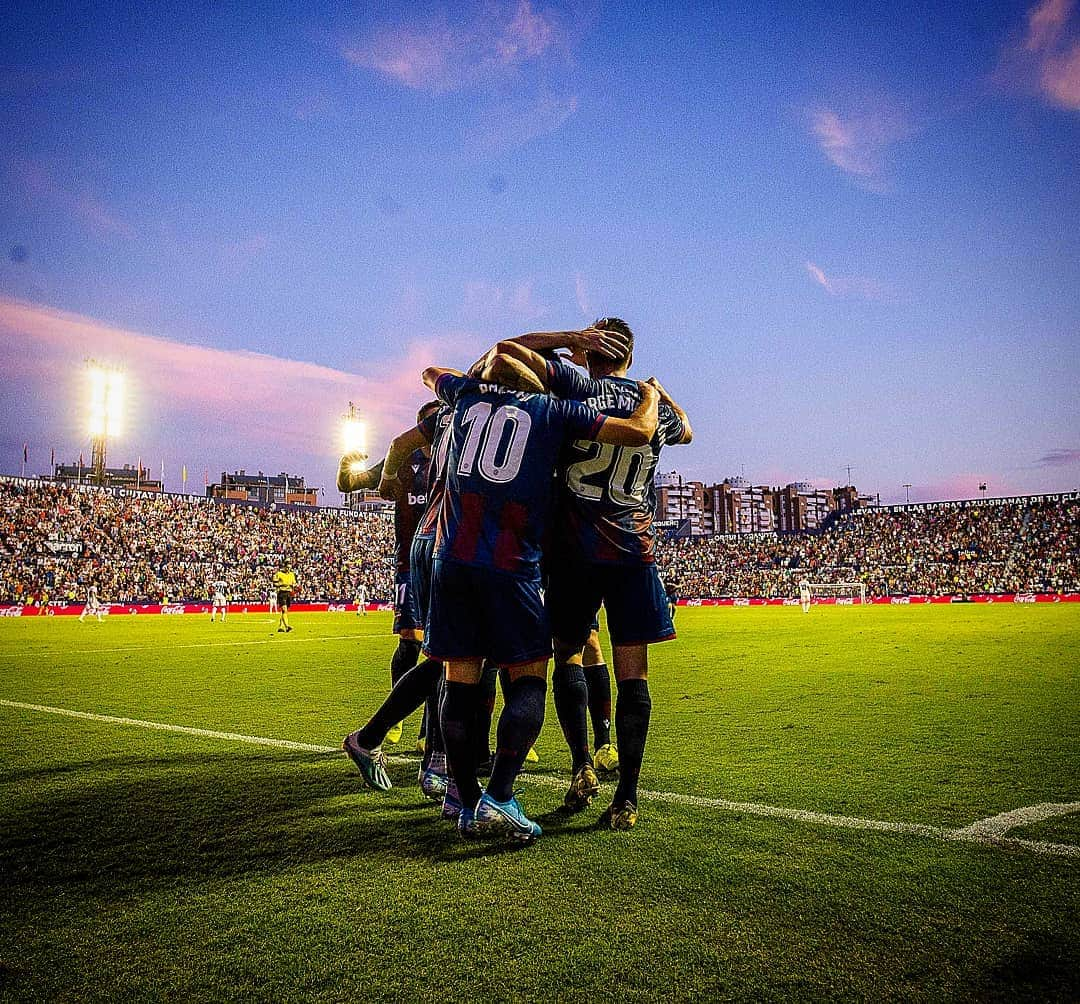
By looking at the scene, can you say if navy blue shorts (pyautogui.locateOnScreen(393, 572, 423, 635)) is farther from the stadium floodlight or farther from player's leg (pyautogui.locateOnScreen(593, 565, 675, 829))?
the stadium floodlight

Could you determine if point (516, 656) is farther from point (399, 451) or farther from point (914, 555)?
point (914, 555)

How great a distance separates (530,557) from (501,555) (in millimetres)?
145

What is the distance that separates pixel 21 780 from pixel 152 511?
5191 cm

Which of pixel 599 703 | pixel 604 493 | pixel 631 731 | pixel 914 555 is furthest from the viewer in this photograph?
pixel 914 555

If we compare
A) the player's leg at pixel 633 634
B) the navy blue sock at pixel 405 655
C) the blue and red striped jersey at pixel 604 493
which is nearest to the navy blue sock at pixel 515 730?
the player's leg at pixel 633 634

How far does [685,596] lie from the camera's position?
62.2 meters

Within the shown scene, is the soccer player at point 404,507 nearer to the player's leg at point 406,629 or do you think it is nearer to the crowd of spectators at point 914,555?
the player's leg at point 406,629

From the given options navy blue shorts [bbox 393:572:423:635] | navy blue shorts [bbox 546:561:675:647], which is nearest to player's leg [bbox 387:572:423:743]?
navy blue shorts [bbox 393:572:423:635]

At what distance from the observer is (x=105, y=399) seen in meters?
53.6

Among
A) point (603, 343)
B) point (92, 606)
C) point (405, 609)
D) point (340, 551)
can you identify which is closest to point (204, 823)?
point (405, 609)

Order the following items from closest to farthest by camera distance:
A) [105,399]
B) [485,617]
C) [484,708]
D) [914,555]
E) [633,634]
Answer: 1. [485,617]
2. [633,634]
3. [484,708]
4. [105,399]
5. [914,555]

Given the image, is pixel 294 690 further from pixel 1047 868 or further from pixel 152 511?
pixel 152 511

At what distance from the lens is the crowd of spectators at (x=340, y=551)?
4419cm

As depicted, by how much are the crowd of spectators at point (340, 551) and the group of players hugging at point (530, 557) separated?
Result: 3974 centimetres
